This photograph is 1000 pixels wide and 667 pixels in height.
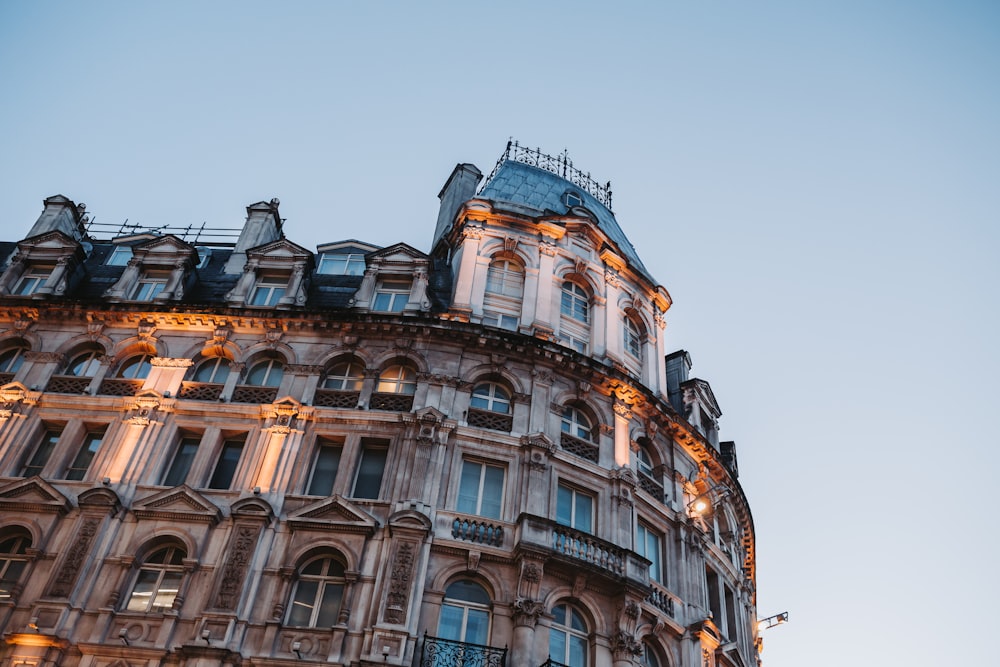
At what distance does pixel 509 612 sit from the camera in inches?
862

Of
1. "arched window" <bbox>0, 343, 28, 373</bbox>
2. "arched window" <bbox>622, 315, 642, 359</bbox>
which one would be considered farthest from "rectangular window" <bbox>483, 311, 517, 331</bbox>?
"arched window" <bbox>0, 343, 28, 373</bbox>

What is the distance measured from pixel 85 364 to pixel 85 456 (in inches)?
138

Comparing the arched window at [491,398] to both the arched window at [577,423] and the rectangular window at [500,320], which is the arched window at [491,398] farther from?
the rectangular window at [500,320]

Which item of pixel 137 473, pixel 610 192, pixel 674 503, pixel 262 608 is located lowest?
pixel 262 608

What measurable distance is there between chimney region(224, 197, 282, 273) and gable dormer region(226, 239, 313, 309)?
52.0 inches

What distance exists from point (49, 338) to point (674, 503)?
784 inches

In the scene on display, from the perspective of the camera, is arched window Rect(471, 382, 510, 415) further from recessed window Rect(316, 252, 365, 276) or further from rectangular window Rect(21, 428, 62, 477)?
rectangular window Rect(21, 428, 62, 477)

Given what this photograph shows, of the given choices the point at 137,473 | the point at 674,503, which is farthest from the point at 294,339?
the point at 674,503

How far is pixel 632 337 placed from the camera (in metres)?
31.4

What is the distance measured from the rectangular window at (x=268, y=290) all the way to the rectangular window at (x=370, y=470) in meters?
6.58

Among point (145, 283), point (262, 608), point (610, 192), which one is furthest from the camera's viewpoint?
point (610, 192)

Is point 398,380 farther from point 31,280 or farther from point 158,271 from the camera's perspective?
point 31,280

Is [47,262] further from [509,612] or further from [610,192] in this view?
[610,192]

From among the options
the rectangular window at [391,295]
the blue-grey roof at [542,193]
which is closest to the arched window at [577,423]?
the rectangular window at [391,295]
